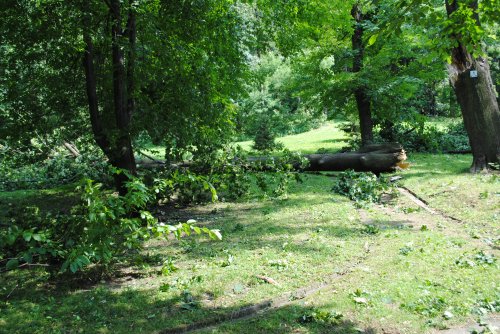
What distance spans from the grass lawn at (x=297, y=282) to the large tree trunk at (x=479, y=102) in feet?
10.6

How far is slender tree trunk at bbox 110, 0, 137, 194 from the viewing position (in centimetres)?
795

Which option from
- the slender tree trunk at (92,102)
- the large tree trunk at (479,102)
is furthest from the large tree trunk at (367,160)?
the slender tree trunk at (92,102)

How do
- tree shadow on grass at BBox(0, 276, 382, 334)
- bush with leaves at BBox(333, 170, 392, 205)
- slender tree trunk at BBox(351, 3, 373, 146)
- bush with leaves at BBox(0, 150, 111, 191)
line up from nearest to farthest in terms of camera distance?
tree shadow on grass at BBox(0, 276, 382, 334) → bush with leaves at BBox(333, 170, 392, 205) → bush with leaves at BBox(0, 150, 111, 191) → slender tree trunk at BBox(351, 3, 373, 146)

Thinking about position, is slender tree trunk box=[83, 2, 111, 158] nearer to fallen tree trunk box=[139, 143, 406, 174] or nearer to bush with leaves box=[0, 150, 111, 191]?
bush with leaves box=[0, 150, 111, 191]

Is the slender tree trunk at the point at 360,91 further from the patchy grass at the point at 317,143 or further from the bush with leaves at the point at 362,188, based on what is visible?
the bush with leaves at the point at 362,188

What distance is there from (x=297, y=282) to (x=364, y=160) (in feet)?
28.5

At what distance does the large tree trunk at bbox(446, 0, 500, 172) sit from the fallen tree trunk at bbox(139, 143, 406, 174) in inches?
97.9

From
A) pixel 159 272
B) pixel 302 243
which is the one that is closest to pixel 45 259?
pixel 159 272

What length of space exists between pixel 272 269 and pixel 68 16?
5610 millimetres

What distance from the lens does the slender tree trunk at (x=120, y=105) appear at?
795 cm

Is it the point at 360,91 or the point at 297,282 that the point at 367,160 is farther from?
the point at 297,282

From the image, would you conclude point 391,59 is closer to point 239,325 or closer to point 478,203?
point 478,203

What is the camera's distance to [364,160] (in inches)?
525

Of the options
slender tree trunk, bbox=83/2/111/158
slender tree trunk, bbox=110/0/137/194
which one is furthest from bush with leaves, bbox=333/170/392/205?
slender tree trunk, bbox=83/2/111/158
